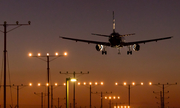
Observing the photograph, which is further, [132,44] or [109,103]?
[109,103]

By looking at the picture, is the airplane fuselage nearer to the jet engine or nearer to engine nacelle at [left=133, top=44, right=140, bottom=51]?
the jet engine

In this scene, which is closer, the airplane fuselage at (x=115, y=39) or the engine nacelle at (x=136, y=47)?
the airplane fuselage at (x=115, y=39)

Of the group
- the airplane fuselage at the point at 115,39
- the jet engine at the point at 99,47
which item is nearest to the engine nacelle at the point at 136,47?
the jet engine at the point at 99,47

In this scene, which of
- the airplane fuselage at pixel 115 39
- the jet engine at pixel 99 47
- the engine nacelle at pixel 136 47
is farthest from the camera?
the engine nacelle at pixel 136 47

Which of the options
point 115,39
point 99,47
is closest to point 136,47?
point 99,47

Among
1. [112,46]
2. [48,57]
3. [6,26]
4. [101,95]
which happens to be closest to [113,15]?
[112,46]

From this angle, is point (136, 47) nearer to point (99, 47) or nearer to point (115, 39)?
point (99, 47)

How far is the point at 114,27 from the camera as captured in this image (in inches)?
2874

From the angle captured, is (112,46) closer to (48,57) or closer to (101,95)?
(48,57)

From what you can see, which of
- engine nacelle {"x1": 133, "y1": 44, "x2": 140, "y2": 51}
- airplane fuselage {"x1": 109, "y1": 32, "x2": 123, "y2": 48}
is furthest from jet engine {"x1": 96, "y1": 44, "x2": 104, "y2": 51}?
airplane fuselage {"x1": 109, "y1": 32, "x2": 123, "y2": 48}

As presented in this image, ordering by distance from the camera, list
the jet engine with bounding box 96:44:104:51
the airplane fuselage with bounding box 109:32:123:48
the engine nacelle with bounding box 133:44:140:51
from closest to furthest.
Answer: the airplane fuselage with bounding box 109:32:123:48 < the jet engine with bounding box 96:44:104:51 < the engine nacelle with bounding box 133:44:140:51

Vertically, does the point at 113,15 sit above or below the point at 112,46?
above

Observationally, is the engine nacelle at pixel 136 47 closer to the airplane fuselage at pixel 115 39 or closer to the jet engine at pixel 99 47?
the jet engine at pixel 99 47

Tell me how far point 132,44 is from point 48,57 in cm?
1967
